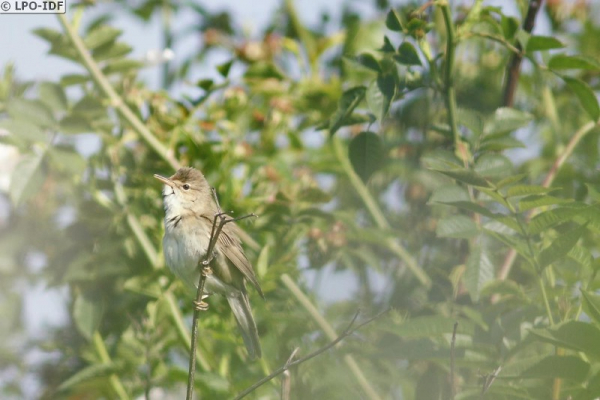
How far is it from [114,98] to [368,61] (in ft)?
3.51

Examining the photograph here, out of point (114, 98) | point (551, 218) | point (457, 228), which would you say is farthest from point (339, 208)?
point (551, 218)

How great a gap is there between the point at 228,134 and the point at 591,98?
4.51ft

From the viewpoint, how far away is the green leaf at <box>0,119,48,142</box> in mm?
2740

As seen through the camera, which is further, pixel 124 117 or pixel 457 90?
pixel 457 90

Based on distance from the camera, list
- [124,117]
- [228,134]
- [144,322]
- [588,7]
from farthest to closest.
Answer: [588,7], [228,134], [124,117], [144,322]

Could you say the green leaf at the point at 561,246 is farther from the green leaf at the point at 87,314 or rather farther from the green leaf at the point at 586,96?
the green leaf at the point at 87,314

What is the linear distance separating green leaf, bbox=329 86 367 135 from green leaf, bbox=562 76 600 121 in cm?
59

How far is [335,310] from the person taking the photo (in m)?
2.69

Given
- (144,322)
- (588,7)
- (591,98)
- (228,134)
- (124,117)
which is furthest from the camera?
(588,7)

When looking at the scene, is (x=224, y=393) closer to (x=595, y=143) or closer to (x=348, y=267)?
(x=348, y=267)

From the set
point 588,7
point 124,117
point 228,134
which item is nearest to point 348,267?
point 228,134

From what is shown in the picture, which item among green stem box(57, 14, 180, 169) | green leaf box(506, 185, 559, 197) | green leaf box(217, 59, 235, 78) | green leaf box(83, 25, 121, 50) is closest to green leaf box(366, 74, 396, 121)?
green leaf box(506, 185, 559, 197)

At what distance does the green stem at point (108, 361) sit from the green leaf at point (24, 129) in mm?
695

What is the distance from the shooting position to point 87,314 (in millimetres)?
2883
